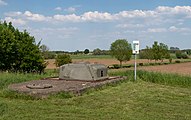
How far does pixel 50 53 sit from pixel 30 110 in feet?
206

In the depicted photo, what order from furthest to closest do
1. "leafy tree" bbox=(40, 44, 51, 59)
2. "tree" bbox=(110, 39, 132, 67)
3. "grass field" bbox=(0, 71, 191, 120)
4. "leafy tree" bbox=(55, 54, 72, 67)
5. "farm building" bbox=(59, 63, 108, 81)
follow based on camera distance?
1. "tree" bbox=(110, 39, 132, 67)
2. "leafy tree" bbox=(55, 54, 72, 67)
3. "leafy tree" bbox=(40, 44, 51, 59)
4. "farm building" bbox=(59, 63, 108, 81)
5. "grass field" bbox=(0, 71, 191, 120)

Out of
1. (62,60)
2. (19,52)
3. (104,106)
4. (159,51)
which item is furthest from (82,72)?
(159,51)

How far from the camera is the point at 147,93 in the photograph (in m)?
12.1

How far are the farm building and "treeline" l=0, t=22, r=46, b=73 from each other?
15.0 metres

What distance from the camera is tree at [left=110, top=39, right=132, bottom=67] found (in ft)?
199

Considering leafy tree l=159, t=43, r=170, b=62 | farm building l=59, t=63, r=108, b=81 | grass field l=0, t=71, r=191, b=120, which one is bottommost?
grass field l=0, t=71, r=191, b=120

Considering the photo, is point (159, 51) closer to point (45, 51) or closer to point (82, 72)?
point (45, 51)

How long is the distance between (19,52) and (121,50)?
32806 millimetres

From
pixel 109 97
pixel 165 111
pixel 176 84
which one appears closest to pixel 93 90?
pixel 109 97

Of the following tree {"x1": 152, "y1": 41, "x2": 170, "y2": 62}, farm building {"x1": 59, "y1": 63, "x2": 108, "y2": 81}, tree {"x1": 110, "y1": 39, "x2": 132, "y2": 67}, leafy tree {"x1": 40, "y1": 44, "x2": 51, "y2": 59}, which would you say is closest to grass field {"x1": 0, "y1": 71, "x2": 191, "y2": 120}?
farm building {"x1": 59, "y1": 63, "x2": 108, "y2": 81}

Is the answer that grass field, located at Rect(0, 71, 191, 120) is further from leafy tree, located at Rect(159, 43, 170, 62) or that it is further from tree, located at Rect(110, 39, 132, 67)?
leafy tree, located at Rect(159, 43, 170, 62)

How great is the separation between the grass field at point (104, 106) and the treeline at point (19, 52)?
18974 millimetres

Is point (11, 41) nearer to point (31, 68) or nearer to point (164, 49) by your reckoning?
point (31, 68)

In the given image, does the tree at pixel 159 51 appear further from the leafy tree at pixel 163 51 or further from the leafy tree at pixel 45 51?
the leafy tree at pixel 45 51
